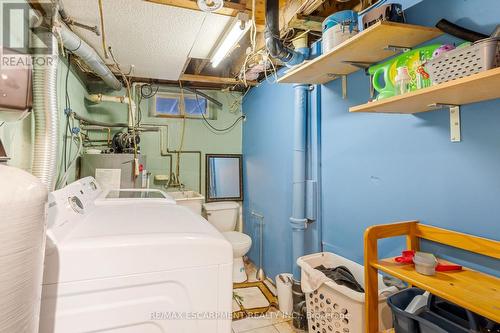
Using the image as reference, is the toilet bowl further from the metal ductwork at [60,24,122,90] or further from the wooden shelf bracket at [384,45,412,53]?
the wooden shelf bracket at [384,45,412,53]

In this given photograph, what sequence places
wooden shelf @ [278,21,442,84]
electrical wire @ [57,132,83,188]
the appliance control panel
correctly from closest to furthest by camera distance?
the appliance control panel → wooden shelf @ [278,21,442,84] → electrical wire @ [57,132,83,188]

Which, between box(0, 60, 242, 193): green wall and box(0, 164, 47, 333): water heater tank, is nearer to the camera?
box(0, 164, 47, 333): water heater tank

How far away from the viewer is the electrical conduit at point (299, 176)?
88.2 inches

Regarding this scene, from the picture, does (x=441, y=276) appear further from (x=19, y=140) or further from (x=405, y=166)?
(x=19, y=140)

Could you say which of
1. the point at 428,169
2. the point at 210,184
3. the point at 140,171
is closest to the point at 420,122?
the point at 428,169

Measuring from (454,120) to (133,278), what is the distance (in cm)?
147

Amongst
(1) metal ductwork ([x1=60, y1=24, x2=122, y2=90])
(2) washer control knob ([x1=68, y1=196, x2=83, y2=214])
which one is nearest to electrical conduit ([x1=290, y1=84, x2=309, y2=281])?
(2) washer control knob ([x1=68, y1=196, x2=83, y2=214])

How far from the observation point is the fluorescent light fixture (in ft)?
6.08

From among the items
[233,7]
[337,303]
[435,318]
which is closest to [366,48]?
[233,7]

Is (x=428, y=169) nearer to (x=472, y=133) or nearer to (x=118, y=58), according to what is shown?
(x=472, y=133)

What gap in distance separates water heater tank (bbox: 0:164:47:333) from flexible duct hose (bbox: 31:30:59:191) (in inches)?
39.2

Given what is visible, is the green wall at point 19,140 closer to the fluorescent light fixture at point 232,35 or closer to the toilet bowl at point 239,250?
the fluorescent light fixture at point 232,35

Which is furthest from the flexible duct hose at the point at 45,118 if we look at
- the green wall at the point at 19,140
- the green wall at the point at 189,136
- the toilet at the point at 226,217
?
the toilet at the point at 226,217

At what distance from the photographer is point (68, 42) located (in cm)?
179
